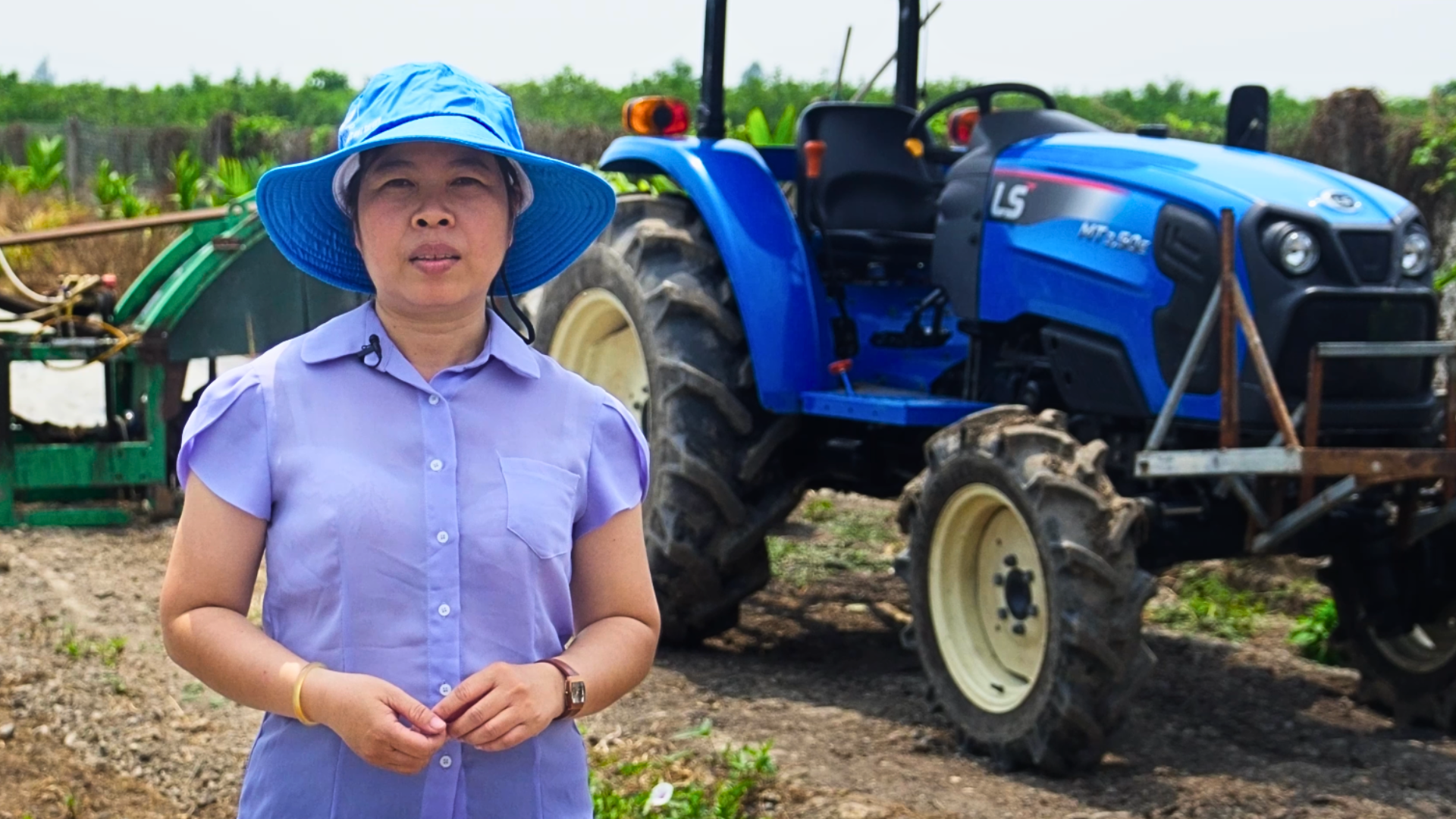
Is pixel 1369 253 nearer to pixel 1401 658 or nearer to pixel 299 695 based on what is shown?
pixel 1401 658

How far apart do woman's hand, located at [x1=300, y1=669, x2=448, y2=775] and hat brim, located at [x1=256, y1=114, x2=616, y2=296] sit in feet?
1.91

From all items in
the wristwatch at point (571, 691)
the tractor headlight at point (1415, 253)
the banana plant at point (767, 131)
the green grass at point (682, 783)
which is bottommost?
the green grass at point (682, 783)

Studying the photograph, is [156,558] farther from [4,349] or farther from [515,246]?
[515,246]

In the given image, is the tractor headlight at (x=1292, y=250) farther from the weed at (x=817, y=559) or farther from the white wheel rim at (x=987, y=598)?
the weed at (x=817, y=559)

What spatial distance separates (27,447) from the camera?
718 cm

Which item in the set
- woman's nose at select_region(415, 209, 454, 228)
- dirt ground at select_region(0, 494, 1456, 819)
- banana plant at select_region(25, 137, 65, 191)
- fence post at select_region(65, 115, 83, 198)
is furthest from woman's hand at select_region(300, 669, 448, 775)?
fence post at select_region(65, 115, 83, 198)

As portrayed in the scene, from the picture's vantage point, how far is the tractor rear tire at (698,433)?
5691mm

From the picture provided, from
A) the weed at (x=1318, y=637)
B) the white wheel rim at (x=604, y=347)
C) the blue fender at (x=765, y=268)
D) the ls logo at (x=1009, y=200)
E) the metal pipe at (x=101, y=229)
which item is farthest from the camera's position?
the metal pipe at (x=101, y=229)

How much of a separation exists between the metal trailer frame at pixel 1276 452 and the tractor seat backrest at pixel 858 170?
1.55 metres

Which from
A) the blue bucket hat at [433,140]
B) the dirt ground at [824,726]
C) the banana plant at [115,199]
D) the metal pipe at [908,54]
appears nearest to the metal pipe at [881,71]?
the metal pipe at [908,54]

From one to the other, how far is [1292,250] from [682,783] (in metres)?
2.10

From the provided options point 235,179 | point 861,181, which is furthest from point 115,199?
point 861,181

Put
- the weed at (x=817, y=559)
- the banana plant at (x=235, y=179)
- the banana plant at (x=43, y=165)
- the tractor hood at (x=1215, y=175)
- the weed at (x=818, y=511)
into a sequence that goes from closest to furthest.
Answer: the tractor hood at (x=1215, y=175), the weed at (x=817, y=559), the weed at (x=818, y=511), the banana plant at (x=235, y=179), the banana plant at (x=43, y=165)

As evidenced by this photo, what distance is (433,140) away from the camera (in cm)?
192
